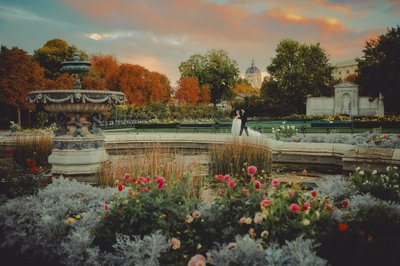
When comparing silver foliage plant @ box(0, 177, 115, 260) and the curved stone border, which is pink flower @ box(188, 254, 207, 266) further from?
the curved stone border

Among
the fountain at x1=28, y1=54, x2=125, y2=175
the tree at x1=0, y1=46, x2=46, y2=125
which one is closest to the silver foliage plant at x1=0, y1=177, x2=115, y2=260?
the fountain at x1=28, y1=54, x2=125, y2=175

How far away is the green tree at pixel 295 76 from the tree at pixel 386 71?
38.0 feet

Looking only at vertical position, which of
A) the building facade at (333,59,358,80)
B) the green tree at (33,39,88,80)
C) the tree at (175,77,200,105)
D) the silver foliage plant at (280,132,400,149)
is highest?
the building facade at (333,59,358,80)

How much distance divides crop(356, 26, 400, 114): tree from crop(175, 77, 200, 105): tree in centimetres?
2948

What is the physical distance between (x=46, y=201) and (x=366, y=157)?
5647mm

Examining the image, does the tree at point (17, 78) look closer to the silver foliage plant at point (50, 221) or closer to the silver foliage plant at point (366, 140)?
the silver foliage plant at point (366, 140)

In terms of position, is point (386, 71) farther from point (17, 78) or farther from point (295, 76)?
point (17, 78)

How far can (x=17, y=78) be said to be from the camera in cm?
3206

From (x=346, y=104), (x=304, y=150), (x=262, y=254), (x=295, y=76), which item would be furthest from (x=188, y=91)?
(x=262, y=254)

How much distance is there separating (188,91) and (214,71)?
15.4 m

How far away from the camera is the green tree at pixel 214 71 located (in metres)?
79.0

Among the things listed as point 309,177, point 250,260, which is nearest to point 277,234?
point 250,260

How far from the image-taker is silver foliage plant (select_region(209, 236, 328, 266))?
3.13m

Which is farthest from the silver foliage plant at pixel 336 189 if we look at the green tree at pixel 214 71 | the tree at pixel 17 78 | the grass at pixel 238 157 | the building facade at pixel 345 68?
the building facade at pixel 345 68
